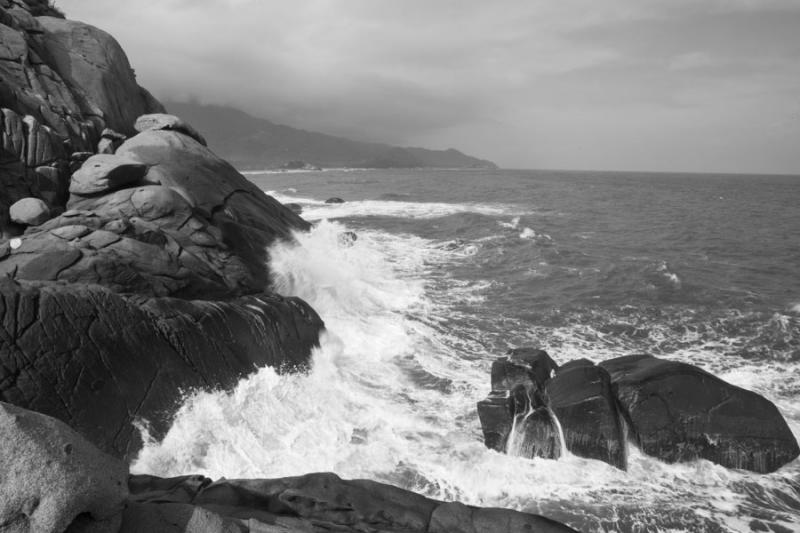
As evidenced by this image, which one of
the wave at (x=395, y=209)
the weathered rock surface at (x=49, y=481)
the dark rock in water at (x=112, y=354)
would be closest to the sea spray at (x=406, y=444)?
the dark rock in water at (x=112, y=354)

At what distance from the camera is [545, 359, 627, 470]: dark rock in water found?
32.7ft

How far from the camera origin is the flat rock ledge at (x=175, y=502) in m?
3.97

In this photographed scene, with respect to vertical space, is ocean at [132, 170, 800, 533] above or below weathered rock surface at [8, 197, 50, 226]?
below

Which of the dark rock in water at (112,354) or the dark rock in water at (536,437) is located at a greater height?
the dark rock in water at (112,354)

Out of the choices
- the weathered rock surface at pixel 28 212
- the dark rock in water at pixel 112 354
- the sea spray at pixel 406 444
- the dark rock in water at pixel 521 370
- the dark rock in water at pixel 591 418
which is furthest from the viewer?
the weathered rock surface at pixel 28 212

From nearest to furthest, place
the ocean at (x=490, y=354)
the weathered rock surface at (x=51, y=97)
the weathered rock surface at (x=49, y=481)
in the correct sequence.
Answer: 1. the weathered rock surface at (x=49, y=481)
2. the ocean at (x=490, y=354)
3. the weathered rock surface at (x=51, y=97)

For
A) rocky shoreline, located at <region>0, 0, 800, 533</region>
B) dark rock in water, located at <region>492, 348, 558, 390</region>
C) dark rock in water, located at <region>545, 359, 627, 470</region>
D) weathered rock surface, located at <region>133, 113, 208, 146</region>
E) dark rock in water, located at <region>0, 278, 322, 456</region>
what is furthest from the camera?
weathered rock surface, located at <region>133, 113, 208, 146</region>

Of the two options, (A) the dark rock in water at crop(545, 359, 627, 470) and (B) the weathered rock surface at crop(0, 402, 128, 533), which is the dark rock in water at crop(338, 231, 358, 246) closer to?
(A) the dark rock in water at crop(545, 359, 627, 470)

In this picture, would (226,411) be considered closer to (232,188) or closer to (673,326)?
(232,188)

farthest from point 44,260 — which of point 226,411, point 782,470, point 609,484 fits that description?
point 782,470

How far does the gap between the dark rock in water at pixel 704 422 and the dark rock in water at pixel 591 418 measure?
483mm

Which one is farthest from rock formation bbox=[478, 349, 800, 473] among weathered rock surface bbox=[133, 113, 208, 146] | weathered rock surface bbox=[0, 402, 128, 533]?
weathered rock surface bbox=[133, 113, 208, 146]

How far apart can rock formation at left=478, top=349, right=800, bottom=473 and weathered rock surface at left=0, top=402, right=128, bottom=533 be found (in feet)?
26.3

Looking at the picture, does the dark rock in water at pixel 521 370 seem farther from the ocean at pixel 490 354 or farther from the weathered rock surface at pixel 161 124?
the weathered rock surface at pixel 161 124
